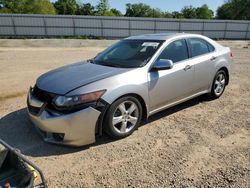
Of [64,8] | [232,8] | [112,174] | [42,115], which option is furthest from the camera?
[64,8]

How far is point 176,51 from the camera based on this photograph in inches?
188

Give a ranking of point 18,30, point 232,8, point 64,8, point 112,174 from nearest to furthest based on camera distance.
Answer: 1. point 112,174
2. point 18,30
3. point 232,8
4. point 64,8

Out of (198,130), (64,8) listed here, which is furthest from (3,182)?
(64,8)

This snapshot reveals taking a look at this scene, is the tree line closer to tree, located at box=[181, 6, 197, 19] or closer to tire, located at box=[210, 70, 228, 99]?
tree, located at box=[181, 6, 197, 19]

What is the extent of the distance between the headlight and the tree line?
49067 mm

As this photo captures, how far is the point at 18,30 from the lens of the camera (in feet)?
73.5

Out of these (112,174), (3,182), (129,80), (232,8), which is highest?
(232,8)

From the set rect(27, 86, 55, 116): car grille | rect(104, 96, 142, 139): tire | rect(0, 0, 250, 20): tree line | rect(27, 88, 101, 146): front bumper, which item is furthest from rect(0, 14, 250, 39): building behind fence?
rect(0, 0, 250, 20): tree line

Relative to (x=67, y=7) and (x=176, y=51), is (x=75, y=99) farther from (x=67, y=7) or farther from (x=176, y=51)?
(x=67, y=7)

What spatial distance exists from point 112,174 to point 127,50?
2409 millimetres

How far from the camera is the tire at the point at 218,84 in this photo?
561 centimetres

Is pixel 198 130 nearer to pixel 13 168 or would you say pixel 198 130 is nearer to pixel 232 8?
pixel 13 168

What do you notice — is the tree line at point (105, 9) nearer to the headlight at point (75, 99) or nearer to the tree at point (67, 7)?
the tree at point (67, 7)

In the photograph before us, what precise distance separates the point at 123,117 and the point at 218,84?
2.81 metres
